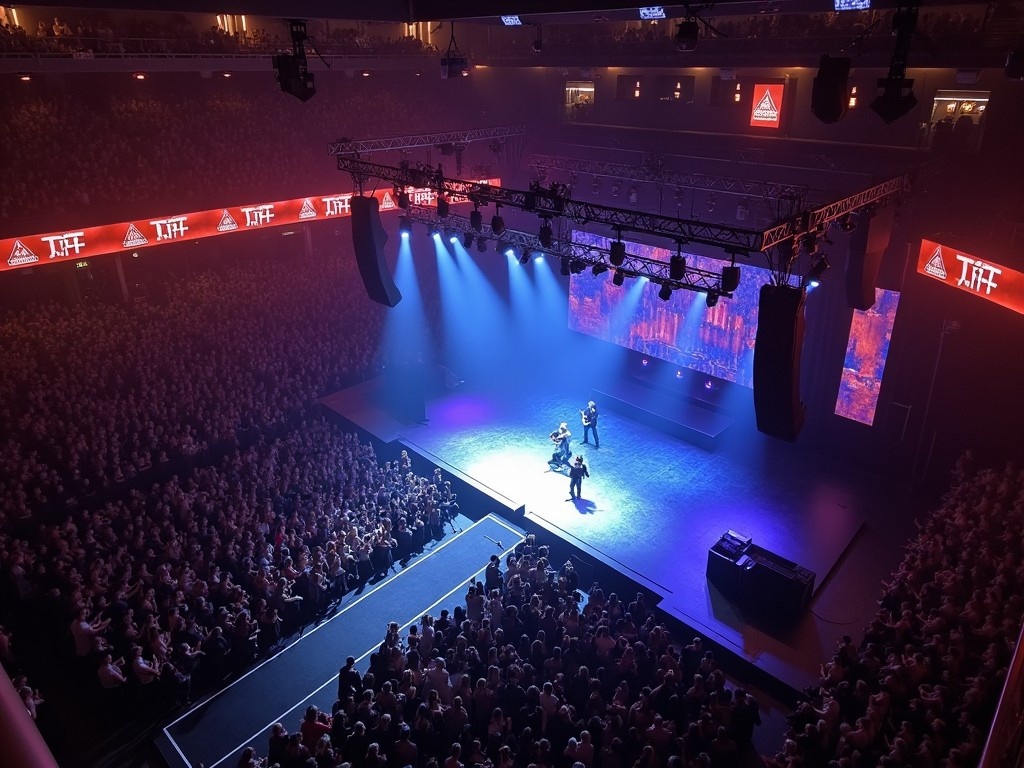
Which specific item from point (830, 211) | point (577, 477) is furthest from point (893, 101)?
point (577, 477)

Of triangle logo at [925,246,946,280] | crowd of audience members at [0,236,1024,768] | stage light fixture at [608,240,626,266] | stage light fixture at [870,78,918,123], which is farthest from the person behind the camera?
stage light fixture at [608,240,626,266]

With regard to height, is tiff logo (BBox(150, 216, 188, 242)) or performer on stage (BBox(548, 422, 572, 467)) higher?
tiff logo (BBox(150, 216, 188, 242))

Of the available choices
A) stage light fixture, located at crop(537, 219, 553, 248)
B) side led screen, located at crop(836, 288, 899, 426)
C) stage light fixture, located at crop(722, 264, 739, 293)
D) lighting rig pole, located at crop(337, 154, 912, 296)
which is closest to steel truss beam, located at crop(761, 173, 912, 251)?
lighting rig pole, located at crop(337, 154, 912, 296)

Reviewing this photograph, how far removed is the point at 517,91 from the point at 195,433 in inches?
528

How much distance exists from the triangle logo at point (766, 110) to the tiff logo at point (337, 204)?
10.7m

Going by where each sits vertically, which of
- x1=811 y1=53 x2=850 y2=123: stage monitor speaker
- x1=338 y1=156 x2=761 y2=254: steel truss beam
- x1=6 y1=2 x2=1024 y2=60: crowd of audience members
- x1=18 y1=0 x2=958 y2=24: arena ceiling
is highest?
x1=6 y1=2 x2=1024 y2=60: crowd of audience members

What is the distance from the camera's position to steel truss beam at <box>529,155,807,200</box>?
13328mm

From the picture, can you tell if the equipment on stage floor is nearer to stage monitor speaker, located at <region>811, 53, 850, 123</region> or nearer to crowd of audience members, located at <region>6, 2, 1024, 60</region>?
stage monitor speaker, located at <region>811, 53, 850, 123</region>

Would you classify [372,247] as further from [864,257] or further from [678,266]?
[864,257]

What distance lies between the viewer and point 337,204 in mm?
18797

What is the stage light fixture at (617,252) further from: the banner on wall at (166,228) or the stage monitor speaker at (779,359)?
the banner on wall at (166,228)

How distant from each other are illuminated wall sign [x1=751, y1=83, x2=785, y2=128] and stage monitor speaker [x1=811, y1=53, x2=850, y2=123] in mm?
8094

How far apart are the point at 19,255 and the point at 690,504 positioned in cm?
1466

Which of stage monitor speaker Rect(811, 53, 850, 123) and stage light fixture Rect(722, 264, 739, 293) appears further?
stage light fixture Rect(722, 264, 739, 293)
